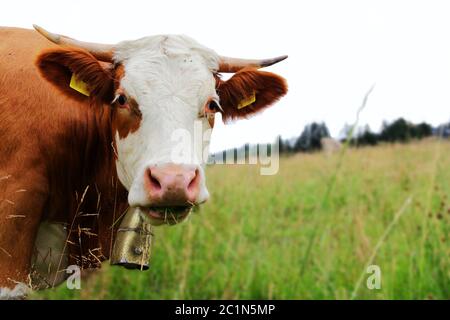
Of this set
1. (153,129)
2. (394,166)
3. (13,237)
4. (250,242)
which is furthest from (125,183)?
(394,166)

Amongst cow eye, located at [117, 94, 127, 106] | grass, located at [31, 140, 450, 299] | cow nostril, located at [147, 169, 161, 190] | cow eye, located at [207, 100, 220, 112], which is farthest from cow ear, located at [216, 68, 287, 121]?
grass, located at [31, 140, 450, 299]

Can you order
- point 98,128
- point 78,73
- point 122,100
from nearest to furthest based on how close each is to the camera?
point 122,100 < point 78,73 < point 98,128

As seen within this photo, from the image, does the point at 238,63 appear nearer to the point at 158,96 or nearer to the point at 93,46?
the point at 158,96

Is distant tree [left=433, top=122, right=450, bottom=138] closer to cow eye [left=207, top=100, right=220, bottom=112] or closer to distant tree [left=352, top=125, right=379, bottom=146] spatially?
cow eye [left=207, top=100, right=220, bottom=112]

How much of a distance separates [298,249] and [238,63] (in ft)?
11.5

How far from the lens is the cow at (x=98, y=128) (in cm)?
256

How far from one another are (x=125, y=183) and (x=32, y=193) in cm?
47

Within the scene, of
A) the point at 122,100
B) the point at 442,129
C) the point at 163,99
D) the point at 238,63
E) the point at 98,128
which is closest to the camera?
the point at 163,99

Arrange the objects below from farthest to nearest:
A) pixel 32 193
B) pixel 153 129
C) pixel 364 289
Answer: pixel 364 289 < pixel 32 193 < pixel 153 129

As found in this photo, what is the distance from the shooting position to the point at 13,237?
9.77 feet

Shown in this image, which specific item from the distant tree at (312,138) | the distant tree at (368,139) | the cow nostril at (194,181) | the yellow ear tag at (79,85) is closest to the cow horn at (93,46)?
the yellow ear tag at (79,85)

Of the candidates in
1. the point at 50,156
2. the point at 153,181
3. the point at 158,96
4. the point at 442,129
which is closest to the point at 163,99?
the point at 158,96

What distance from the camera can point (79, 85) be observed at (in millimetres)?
2992
